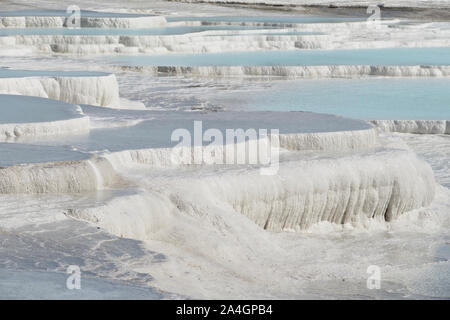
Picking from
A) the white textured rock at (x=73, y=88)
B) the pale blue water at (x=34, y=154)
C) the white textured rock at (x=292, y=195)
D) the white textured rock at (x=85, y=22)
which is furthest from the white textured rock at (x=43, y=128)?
the white textured rock at (x=85, y=22)

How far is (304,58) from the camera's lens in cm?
1348

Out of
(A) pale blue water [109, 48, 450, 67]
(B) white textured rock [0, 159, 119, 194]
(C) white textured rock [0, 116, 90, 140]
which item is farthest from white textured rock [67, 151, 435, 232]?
(A) pale blue water [109, 48, 450, 67]

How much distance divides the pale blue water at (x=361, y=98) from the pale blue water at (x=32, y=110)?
289cm

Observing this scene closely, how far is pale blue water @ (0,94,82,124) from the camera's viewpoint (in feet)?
19.6

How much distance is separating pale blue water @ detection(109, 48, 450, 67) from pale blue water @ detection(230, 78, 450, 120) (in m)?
1.12

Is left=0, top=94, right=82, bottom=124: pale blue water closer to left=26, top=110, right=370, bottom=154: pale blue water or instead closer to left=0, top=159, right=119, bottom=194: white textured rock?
left=26, top=110, right=370, bottom=154: pale blue water

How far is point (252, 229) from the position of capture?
5.14 metres

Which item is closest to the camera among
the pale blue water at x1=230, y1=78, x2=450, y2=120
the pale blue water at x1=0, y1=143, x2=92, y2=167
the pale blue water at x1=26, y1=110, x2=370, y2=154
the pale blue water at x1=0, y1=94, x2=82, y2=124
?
the pale blue water at x1=0, y1=143, x2=92, y2=167

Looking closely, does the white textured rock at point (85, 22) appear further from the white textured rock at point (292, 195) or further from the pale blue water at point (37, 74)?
the white textured rock at point (292, 195)

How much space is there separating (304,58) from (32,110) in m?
7.54

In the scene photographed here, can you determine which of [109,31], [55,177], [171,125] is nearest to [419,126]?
[171,125]

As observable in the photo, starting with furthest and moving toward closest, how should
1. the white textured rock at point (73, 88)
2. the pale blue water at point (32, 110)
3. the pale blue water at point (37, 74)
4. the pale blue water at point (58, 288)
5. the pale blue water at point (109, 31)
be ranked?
the pale blue water at point (109, 31) < the pale blue water at point (37, 74) < the white textured rock at point (73, 88) < the pale blue water at point (32, 110) < the pale blue water at point (58, 288)

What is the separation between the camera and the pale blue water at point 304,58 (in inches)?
499
